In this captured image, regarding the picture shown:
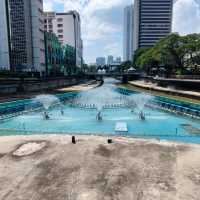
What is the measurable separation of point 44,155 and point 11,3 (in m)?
74.8

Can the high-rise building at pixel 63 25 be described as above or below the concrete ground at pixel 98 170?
above

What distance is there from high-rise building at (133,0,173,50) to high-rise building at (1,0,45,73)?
79.4 metres

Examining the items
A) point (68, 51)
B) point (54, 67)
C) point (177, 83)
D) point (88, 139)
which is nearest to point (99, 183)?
point (88, 139)

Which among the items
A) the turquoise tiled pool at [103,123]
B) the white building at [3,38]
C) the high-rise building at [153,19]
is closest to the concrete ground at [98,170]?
the turquoise tiled pool at [103,123]

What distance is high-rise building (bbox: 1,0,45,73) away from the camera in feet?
223

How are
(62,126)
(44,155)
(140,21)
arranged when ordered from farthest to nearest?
1. (140,21)
2. (62,126)
3. (44,155)

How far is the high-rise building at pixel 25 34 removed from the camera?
223 ft

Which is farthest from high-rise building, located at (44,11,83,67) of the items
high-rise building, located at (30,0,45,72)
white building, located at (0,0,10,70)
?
white building, located at (0,0,10,70)

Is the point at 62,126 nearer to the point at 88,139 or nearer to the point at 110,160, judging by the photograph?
the point at 88,139

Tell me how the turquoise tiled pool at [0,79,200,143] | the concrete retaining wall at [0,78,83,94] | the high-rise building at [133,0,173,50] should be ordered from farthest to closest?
the high-rise building at [133,0,173,50] → the concrete retaining wall at [0,78,83,94] → the turquoise tiled pool at [0,79,200,143]

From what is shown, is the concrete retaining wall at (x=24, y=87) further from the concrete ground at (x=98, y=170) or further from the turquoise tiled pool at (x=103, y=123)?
the concrete ground at (x=98, y=170)

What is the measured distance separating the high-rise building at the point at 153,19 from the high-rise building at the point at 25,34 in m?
79.4

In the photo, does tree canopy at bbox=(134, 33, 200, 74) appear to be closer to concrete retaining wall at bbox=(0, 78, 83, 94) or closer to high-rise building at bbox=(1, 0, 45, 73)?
concrete retaining wall at bbox=(0, 78, 83, 94)

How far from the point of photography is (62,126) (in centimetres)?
1756
